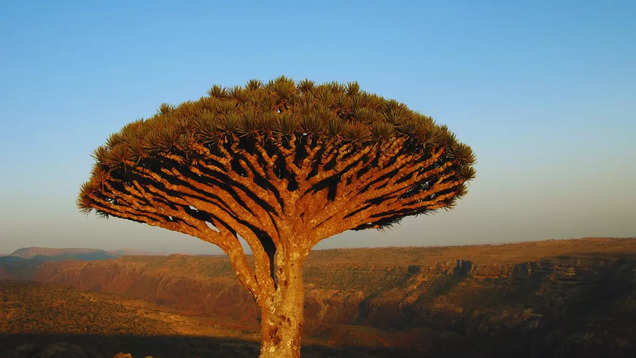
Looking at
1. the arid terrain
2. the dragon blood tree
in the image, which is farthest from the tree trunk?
the arid terrain

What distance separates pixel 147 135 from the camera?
965 centimetres

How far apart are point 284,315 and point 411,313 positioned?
99.2 feet

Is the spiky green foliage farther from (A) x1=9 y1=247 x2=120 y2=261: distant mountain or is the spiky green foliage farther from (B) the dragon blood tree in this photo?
(A) x1=9 y1=247 x2=120 y2=261: distant mountain

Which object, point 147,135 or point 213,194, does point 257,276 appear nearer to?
point 213,194

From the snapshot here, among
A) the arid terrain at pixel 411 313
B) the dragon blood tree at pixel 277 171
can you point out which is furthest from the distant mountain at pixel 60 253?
the dragon blood tree at pixel 277 171

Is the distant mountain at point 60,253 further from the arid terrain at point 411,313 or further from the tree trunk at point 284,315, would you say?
the tree trunk at point 284,315

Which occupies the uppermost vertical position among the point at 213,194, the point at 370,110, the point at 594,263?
the point at 370,110

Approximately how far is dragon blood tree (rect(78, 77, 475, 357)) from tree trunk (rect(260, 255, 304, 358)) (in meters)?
0.02

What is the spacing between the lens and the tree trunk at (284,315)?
392 inches

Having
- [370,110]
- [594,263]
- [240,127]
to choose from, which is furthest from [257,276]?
[594,263]

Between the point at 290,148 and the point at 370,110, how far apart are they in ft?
7.04

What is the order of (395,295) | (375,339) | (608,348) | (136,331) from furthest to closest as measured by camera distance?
(395,295) → (375,339) → (136,331) → (608,348)

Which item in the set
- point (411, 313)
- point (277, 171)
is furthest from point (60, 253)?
point (277, 171)

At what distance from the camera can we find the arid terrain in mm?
24162
